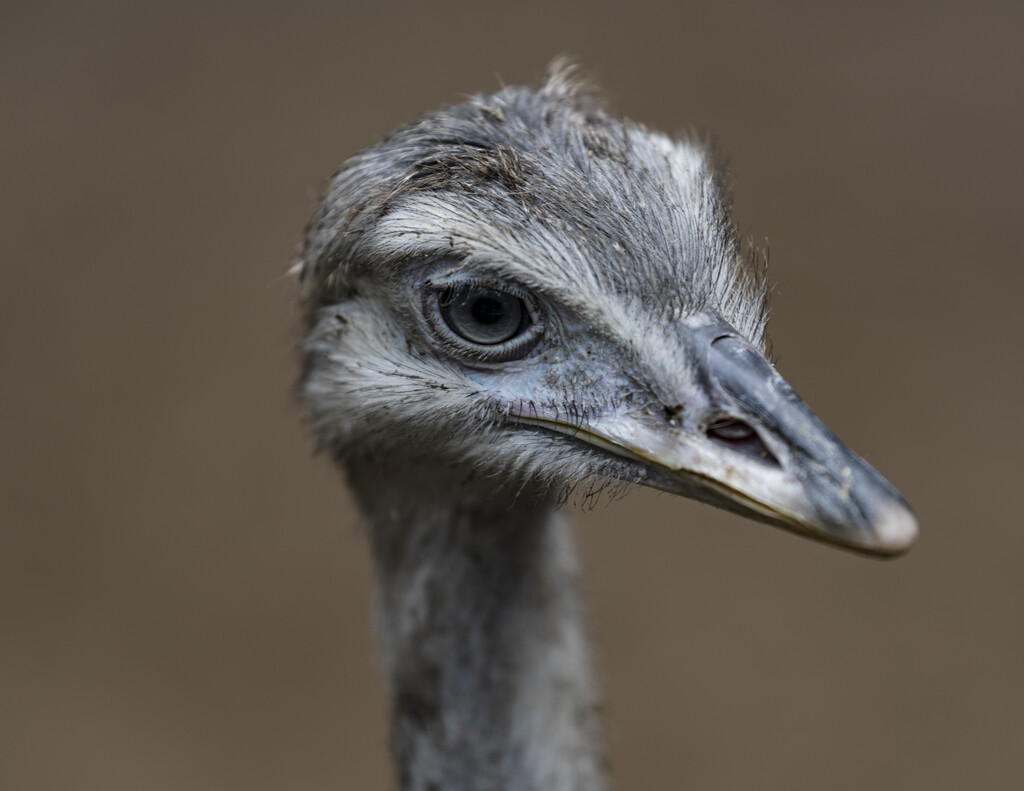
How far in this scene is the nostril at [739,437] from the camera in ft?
5.50

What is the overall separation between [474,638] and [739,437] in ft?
2.39

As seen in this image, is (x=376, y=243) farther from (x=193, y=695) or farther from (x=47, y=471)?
(x=47, y=471)

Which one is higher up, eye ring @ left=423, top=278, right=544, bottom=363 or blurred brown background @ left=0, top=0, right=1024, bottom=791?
blurred brown background @ left=0, top=0, right=1024, bottom=791

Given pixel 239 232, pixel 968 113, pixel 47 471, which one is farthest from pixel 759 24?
pixel 47 471

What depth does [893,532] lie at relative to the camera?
62.0 inches

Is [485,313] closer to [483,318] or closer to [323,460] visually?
[483,318]

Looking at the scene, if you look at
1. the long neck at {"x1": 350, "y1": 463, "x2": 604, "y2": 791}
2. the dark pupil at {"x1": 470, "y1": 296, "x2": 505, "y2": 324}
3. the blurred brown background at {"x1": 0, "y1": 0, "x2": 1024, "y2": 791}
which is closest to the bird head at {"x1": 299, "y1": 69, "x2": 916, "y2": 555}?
the dark pupil at {"x1": 470, "y1": 296, "x2": 505, "y2": 324}

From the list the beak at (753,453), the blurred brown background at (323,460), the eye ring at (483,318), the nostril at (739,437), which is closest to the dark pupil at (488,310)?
the eye ring at (483,318)

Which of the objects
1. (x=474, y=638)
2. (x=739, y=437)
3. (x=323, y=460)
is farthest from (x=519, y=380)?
(x=323, y=460)

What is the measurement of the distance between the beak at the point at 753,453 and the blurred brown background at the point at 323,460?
6.78ft

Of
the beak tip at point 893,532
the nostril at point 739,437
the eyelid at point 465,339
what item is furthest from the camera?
the eyelid at point 465,339

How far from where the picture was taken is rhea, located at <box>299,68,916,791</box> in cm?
171

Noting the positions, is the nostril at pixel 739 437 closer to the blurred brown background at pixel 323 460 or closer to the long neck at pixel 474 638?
the long neck at pixel 474 638

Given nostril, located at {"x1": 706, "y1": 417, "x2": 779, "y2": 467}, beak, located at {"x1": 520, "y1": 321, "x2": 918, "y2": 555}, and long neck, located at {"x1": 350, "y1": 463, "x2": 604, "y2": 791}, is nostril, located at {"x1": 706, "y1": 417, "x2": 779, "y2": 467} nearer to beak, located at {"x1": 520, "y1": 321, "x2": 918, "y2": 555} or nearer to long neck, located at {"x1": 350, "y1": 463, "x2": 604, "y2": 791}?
beak, located at {"x1": 520, "y1": 321, "x2": 918, "y2": 555}
